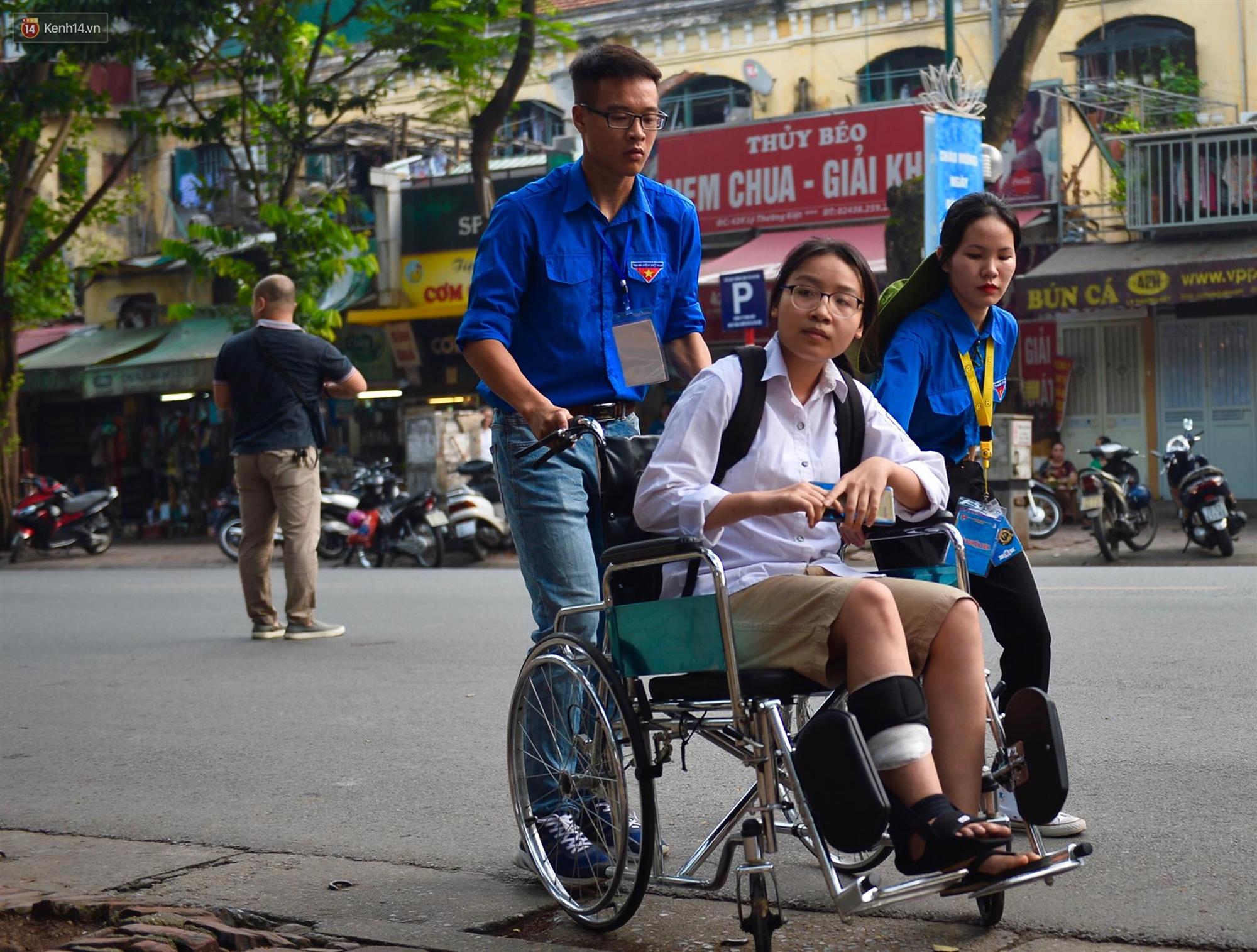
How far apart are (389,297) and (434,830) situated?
66.7 ft

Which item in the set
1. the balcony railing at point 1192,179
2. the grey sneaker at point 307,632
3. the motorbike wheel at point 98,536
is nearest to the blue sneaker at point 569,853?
the grey sneaker at point 307,632

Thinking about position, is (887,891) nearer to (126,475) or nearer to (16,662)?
(16,662)

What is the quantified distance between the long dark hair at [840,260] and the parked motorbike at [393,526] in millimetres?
13560

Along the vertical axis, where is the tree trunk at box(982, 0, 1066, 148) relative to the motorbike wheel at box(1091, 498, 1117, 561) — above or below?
above

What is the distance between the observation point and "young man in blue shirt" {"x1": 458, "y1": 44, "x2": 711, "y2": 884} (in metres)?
3.97

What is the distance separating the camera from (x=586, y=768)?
368 cm

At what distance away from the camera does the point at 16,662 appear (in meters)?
9.05

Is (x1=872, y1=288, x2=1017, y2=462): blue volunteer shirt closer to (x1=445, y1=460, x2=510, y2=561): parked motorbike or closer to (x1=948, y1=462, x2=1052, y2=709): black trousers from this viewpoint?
(x1=948, y1=462, x2=1052, y2=709): black trousers

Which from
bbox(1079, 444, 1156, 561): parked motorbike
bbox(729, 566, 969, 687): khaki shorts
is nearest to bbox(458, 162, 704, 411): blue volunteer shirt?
bbox(729, 566, 969, 687): khaki shorts

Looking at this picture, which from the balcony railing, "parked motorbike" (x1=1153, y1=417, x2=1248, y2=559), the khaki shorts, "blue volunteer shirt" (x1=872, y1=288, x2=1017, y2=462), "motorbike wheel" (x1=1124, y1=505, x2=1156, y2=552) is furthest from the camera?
the balcony railing

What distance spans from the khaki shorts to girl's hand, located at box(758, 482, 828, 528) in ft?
0.45

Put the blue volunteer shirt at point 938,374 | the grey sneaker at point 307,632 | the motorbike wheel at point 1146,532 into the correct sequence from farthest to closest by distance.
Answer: the motorbike wheel at point 1146,532 < the grey sneaker at point 307,632 < the blue volunteer shirt at point 938,374

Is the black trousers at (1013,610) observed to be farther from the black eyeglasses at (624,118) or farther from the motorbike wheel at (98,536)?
the motorbike wheel at (98,536)

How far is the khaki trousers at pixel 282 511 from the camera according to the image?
349 inches
